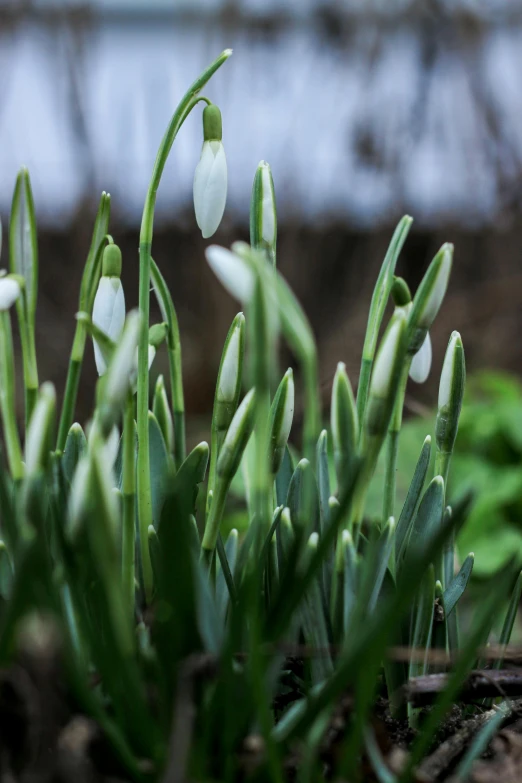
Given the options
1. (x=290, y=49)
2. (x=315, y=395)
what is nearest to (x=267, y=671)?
(x=315, y=395)

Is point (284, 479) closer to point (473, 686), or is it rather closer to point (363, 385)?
point (363, 385)

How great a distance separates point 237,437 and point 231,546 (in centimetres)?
14

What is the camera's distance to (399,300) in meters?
0.46

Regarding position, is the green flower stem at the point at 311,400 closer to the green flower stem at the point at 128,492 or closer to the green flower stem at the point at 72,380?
the green flower stem at the point at 128,492

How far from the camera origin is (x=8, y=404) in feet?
1.55

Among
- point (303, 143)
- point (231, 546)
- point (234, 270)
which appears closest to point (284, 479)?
point (231, 546)

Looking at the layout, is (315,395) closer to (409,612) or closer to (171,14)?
(409,612)

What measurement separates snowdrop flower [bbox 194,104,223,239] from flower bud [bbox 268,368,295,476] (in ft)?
0.40

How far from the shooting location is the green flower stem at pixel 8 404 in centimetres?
47

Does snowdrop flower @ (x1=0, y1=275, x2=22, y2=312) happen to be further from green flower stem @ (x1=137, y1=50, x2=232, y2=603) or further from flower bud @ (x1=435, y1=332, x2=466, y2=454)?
flower bud @ (x1=435, y1=332, x2=466, y2=454)

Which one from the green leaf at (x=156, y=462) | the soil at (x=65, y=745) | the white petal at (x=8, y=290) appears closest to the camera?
the soil at (x=65, y=745)

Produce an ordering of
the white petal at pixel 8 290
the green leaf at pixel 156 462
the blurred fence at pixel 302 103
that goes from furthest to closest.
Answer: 1. the blurred fence at pixel 302 103
2. the green leaf at pixel 156 462
3. the white petal at pixel 8 290

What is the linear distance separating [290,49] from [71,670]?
297 centimetres

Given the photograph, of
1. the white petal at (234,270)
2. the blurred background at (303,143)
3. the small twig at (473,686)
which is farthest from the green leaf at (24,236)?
the blurred background at (303,143)
